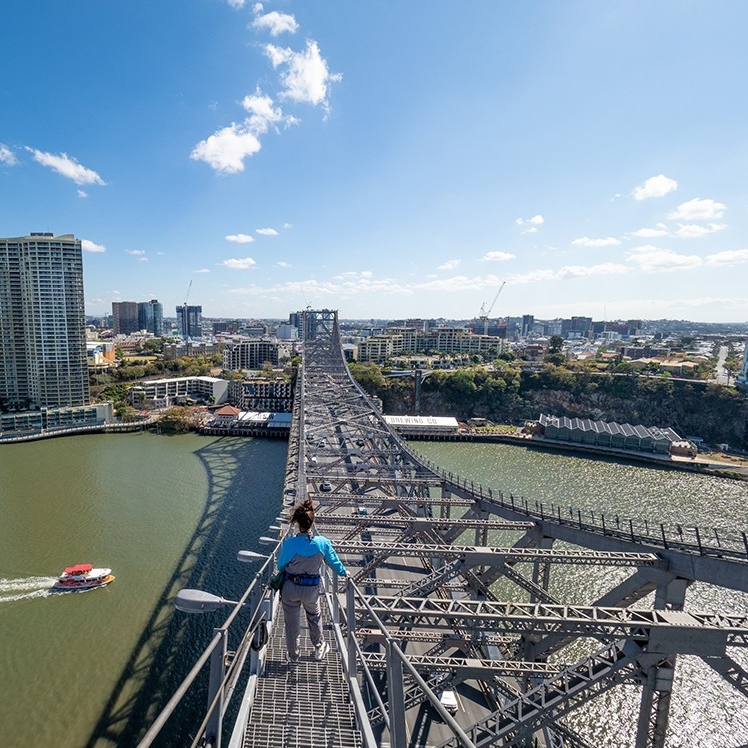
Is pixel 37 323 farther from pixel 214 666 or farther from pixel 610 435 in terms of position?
pixel 610 435

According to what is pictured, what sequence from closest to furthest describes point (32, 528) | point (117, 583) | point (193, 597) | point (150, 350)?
Answer: point (193, 597) < point (117, 583) < point (32, 528) < point (150, 350)

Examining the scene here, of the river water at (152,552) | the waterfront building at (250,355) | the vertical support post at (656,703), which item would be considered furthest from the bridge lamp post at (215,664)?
the waterfront building at (250,355)

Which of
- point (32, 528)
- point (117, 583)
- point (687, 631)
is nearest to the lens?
point (687, 631)

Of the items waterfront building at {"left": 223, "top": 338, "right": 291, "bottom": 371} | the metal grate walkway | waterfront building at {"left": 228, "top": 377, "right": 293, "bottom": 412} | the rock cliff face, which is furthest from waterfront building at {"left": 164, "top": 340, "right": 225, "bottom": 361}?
the metal grate walkway

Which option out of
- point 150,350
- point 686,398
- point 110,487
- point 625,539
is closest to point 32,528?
point 110,487

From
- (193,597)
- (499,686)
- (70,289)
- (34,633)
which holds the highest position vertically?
(70,289)

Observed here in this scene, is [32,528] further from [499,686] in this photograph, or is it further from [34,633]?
[499,686]

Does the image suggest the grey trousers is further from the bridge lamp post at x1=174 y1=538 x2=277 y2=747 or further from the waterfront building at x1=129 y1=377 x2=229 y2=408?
the waterfront building at x1=129 y1=377 x2=229 y2=408

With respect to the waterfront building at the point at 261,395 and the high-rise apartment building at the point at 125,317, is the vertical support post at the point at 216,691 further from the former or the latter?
the high-rise apartment building at the point at 125,317
